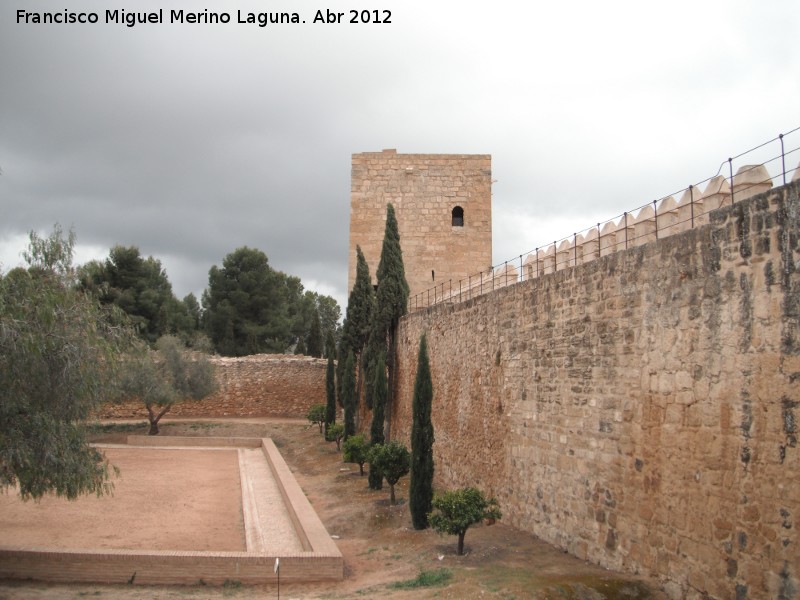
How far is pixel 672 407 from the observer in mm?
6855

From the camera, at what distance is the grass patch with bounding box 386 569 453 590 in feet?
26.9

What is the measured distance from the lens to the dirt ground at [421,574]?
24.0 ft

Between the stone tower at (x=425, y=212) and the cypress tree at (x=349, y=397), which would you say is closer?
the cypress tree at (x=349, y=397)

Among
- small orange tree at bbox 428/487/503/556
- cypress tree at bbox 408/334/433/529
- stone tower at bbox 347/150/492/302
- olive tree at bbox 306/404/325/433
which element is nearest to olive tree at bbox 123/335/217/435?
olive tree at bbox 306/404/325/433

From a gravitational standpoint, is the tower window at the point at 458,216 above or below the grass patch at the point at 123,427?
above

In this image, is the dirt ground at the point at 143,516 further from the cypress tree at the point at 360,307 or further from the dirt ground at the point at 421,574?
the cypress tree at the point at 360,307

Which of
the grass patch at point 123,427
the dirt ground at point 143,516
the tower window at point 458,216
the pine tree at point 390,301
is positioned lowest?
the dirt ground at point 143,516

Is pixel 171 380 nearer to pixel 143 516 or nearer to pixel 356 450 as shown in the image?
pixel 356 450

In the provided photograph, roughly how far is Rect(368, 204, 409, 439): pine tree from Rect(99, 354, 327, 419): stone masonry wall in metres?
14.8

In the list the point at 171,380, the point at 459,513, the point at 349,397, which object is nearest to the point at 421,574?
the point at 459,513

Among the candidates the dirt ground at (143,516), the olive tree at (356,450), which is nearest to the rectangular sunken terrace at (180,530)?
the dirt ground at (143,516)

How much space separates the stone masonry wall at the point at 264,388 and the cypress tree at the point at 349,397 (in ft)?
36.6

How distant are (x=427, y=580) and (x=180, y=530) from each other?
573cm

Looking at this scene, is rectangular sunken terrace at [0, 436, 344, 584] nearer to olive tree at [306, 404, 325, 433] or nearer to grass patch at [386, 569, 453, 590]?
grass patch at [386, 569, 453, 590]
